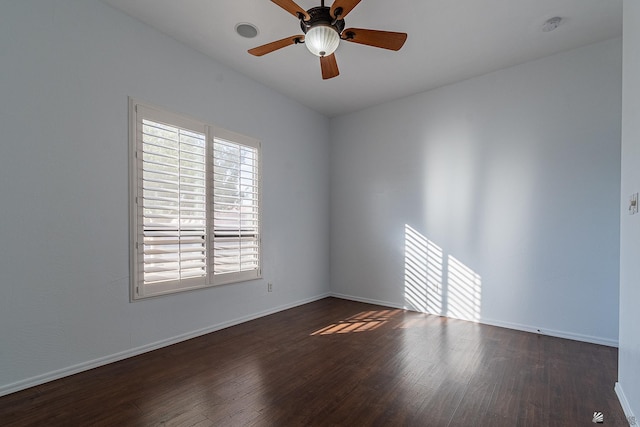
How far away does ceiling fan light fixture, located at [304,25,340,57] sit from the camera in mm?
2256

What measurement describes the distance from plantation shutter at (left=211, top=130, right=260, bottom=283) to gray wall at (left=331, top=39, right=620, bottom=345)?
1833 millimetres

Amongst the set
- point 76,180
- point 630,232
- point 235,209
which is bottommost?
point 630,232

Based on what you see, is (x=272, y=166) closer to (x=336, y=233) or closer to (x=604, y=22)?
(x=336, y=233)

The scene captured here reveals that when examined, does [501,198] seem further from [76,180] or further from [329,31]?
[76,180]

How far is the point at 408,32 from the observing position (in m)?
3.12

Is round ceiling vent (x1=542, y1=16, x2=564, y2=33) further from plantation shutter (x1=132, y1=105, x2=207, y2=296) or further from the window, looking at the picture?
plantation shutter (x1=132, y1=105, x2=207, y2=296)

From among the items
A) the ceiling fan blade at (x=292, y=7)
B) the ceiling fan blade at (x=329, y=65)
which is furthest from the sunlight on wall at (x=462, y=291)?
the ceiling fan blade at (x=292, y=7)

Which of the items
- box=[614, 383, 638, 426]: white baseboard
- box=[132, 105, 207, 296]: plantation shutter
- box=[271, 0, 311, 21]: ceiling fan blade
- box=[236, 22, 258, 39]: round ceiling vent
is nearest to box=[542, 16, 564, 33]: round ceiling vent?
box=[271, 0, 311, 21]: ceiling fan blade

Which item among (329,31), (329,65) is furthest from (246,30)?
(329,31)

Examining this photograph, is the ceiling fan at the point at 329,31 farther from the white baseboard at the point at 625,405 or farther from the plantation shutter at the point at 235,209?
the white baseboard at the point at 625,405

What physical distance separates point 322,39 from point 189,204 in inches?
85.1

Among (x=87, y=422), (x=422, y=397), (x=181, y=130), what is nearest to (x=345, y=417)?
(x=422, y=397)

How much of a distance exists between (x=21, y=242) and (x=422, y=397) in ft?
10.5

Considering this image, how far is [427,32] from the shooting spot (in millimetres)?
3113
